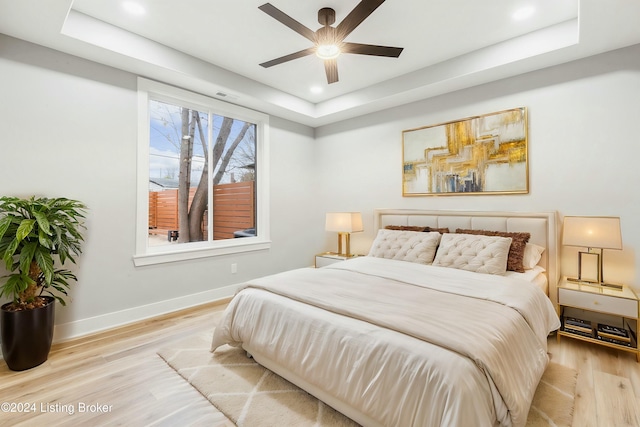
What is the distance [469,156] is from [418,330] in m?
2.60

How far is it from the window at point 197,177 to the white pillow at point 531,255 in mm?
3116

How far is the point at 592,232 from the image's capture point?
2496 mm

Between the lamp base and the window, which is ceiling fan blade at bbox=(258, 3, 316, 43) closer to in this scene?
the window

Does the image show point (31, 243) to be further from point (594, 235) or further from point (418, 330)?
point (594, 235)

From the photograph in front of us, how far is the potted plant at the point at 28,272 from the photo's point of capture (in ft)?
6.96

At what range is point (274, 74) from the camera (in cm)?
357

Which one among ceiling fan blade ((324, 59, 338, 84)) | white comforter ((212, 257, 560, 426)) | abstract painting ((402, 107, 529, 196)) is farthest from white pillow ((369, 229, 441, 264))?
ceiling fan blade ((324, 59, 338, 84))

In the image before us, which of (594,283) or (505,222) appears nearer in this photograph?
(594,283)

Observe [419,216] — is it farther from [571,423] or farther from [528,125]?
[571,423]

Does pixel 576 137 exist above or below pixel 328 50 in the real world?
below

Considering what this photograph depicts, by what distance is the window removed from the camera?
3.23 m

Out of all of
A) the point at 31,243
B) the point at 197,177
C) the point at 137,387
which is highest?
the point at 197,177

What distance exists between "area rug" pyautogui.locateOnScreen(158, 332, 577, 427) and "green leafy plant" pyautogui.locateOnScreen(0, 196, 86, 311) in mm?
1064

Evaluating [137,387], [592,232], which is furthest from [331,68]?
[137,387]
